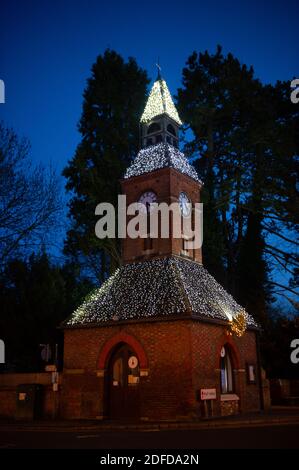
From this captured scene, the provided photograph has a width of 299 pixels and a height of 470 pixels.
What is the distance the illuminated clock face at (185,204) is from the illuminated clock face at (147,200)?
134 centimetres

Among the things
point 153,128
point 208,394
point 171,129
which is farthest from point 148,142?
point 208,394

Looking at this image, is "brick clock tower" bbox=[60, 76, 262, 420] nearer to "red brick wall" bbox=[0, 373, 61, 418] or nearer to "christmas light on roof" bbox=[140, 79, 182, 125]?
"red brick wall" bbox=[0, 373, 61, 418]

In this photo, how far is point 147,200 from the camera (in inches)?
910

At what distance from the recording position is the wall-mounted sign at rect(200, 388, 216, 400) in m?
17.2

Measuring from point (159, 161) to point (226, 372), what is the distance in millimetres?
10315

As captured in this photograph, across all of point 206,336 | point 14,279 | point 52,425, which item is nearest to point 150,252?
point 206,336

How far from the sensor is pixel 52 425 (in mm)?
16781

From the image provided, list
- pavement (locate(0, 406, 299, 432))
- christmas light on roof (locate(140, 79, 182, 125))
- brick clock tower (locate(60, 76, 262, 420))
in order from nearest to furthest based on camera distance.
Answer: pavement (locate(0, 406, 299, 432)) → brick clock tower (locate(60, 76, 262, 420)) → christmas light on roof (locate(140, 79, 182, 125))

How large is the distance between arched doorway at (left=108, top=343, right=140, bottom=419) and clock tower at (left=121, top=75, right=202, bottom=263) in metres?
4.98

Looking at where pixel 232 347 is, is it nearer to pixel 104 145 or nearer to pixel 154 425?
pixel 154 425

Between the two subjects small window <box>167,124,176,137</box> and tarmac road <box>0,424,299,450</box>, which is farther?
small window <box>167,124,176,137</box>

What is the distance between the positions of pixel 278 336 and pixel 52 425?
59.2 feet

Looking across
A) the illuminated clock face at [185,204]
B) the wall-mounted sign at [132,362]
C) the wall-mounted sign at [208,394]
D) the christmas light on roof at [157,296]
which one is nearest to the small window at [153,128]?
the illuminated clock face at [185,204]

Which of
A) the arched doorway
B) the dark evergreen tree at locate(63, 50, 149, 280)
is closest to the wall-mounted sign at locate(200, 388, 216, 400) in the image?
the arched doorway
